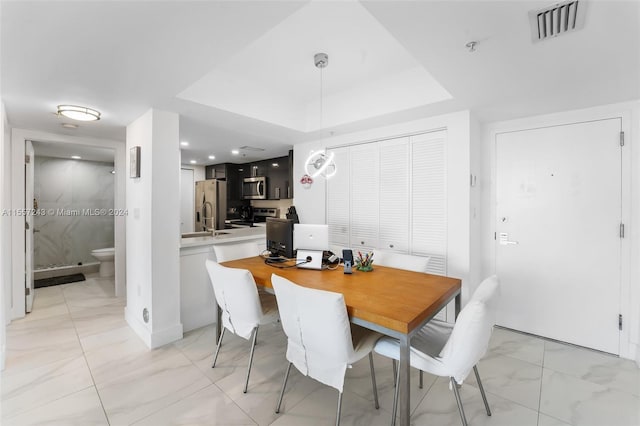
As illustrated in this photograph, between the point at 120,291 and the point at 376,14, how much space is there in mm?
4751

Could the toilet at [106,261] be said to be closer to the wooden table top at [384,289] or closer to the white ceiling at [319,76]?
the wooden table top at [384,289]

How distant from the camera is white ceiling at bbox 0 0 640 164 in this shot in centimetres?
141

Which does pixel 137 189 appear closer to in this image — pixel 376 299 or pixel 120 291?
pixel 120 291

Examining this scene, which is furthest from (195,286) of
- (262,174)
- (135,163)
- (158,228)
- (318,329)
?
(262,174)

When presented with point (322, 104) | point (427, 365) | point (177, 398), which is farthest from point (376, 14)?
point (177, 398)

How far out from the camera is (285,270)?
250 cm

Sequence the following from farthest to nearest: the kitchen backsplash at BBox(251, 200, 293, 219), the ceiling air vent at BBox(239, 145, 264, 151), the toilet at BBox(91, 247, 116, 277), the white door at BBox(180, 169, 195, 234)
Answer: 1. the white door at BBox(180, 169, 195, 234)
2. the kitchen backsplash at BBox(251, 200, 293, 219)
3. the toilet at BBox(91, 247, 116, 277)
4. the ceiling air vent at BBox(239, 145, 264, 151)

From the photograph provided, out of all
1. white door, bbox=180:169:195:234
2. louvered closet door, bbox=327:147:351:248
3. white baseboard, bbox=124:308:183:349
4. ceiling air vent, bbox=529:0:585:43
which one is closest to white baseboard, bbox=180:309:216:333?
white baseboard, bbox=124:308:183:349

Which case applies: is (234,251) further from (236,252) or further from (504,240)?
(504,240)

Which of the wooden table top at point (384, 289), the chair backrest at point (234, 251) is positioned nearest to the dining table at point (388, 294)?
the wooden table top at point (384, 289)

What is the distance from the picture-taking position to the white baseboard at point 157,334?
269 cm

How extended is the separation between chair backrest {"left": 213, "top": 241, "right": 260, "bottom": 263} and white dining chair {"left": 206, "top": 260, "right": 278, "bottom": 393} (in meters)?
0.75

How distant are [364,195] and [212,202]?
378 centimetres

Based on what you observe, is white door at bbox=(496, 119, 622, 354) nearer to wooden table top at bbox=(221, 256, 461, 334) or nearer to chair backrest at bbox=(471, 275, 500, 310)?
wooden table top at bbox=(221, 256, 461, 334)
